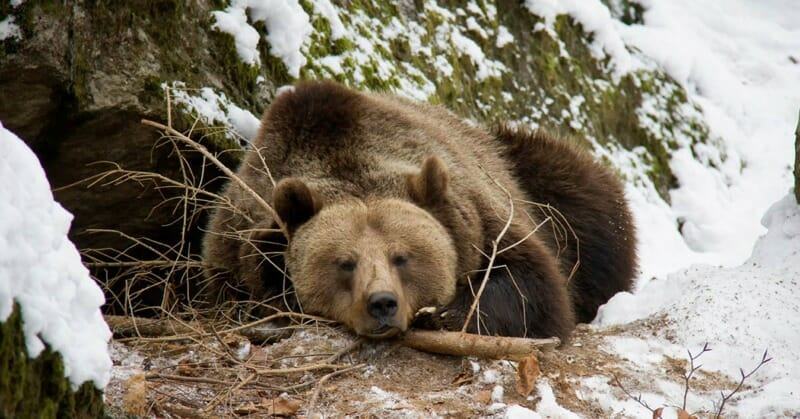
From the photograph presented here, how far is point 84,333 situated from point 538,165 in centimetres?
550

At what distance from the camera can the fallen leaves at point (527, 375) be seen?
4.76 meters

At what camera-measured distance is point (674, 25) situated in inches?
521

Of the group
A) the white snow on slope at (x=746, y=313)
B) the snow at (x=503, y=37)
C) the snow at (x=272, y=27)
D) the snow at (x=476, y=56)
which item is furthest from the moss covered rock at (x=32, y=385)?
the snow at (x=503, y=37)

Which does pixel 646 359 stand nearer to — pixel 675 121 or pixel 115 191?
pixel 115 191

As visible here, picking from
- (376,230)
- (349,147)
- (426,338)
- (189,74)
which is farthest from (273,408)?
(189,74)

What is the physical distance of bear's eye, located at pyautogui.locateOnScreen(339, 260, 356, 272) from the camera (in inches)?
219

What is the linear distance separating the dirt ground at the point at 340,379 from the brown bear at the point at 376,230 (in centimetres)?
27

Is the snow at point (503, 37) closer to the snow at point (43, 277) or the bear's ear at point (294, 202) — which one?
the bear's ear at point (294, 202)

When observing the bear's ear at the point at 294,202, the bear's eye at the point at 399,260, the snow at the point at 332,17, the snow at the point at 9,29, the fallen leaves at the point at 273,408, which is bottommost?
the fallen leaves at the point at 273,408

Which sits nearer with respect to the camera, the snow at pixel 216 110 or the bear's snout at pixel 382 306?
the bear's snout at pixel 382 306

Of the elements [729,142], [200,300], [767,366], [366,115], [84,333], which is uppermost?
[84,333]

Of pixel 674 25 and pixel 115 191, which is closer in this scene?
pixel 115 191

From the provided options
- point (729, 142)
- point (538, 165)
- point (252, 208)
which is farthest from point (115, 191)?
point (729, 142)

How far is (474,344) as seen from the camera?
5.19m
